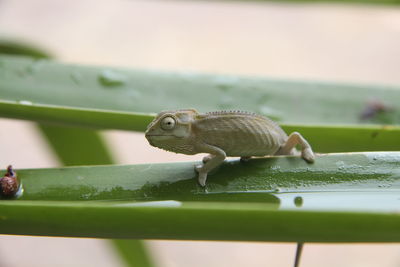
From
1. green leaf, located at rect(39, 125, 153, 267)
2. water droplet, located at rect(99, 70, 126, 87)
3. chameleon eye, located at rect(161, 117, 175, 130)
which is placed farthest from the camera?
green leaf, located at rect(39, 125, 153, 267)

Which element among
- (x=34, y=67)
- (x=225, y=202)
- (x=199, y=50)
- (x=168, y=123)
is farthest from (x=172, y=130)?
(x=199, y=50)

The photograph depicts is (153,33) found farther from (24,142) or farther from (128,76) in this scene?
(128,76)

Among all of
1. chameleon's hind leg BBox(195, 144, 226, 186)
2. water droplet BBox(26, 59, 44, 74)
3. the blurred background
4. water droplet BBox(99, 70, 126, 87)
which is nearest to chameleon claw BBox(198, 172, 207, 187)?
chameleon's hind leg BBox(195, 144, 226, 186)

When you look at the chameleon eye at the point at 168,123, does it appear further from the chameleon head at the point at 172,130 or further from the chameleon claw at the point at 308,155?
the chameleon claw at the point at 308,155

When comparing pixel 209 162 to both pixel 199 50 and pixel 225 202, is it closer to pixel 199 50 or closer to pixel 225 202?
pixel 225 202

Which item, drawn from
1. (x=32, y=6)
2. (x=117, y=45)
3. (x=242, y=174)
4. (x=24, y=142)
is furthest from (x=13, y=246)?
(x=242, y=174)

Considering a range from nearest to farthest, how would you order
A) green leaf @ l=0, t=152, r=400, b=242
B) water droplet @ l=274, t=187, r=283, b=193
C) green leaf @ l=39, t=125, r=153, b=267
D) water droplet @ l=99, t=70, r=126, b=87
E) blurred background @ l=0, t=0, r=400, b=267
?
green leaf @ l=0, t=152, r=400, b=242, water droplet @ l=274, t=187, r=283, b=193, water droplet @ l=99, t=70, r=126, b=87, green leaf @ l=39, t=125, r=153, b=267, blurred background @ l=0, t=0, r=400, b=267

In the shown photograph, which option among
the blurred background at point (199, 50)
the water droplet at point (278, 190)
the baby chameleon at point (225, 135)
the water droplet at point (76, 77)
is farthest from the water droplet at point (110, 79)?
the blurred background at point (199, 50)

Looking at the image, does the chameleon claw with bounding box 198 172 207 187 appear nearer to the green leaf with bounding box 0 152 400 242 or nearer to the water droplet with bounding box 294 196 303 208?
the green leaf with bounding box 0 152 400 242
